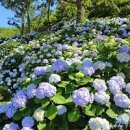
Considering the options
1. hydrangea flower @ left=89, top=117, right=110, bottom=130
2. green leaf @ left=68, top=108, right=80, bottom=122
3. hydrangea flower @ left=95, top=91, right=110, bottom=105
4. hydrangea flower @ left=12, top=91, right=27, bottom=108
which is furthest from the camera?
hydrangea flower @ left=12, top=91, right=27, bottom=108

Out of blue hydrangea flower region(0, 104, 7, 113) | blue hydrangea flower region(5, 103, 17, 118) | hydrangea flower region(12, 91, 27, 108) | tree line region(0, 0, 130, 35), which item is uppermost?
hydrangea flower region(12, 91, 27, 108)

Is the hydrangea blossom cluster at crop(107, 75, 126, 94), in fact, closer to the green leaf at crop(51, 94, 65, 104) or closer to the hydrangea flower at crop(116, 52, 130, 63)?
the hydrangea flower at crop(116, 52, 130, 63)

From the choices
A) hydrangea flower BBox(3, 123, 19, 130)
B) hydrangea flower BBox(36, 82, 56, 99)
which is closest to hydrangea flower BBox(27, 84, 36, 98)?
hydrangea flower BBox(36, 82, 56, 99)

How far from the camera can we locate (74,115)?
14.9 feet

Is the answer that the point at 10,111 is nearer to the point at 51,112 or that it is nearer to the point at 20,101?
the point at 20,101

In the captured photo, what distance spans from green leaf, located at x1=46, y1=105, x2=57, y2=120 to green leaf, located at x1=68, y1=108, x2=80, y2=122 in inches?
6.0

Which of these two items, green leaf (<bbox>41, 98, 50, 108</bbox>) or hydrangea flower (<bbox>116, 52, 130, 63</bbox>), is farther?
hydrangea flower (<bbox>116, 52, 130, 63</bbox>)

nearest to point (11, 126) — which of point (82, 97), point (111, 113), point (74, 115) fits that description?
point (74, 115)

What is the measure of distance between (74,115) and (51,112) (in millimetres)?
243

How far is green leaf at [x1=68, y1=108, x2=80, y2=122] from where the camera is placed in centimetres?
450

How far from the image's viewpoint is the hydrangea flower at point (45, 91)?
4684 millimetres

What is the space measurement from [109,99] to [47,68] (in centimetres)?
93

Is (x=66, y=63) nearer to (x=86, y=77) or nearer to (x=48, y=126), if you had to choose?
(x=86, y=77)

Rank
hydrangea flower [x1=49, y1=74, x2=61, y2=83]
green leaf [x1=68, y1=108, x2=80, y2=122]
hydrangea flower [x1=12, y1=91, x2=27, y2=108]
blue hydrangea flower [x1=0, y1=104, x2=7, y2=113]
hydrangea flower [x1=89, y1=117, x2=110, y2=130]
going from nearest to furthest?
hydrangea flower [x1=89, y1=117, x2=110, y2=130], green leaf [x1=68, y1=108, x2=80, y2=122], hydrangea flower [x1=12, y1=91, x2=27, y2=108], hydrangea flower [x1=49, y1=74, x2=61, y2=83], blue hydrangea flower [x1=0, y1=104, x2=7, y2=113]
